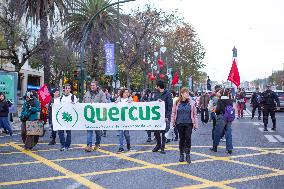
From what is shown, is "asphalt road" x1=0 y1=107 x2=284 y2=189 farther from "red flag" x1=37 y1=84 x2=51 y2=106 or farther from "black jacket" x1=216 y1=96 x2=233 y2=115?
"red flag" x1=37 y1=84 x2=51 y2=106

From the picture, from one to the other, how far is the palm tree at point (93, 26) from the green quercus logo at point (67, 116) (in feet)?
68.0

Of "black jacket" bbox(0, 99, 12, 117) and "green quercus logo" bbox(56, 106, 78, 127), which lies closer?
"green quercus logo" bbox(56, 106, 78, 127)

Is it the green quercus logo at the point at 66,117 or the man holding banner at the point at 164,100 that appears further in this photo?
the green quercus logo at the point at 66,117

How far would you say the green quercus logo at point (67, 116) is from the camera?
12.2 meters

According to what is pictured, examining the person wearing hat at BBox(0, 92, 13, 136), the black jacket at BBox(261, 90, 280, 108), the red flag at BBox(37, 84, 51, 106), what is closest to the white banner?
the red flag at BBox(37, 84, 51, 106)

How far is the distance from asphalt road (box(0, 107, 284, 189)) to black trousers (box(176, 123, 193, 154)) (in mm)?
346

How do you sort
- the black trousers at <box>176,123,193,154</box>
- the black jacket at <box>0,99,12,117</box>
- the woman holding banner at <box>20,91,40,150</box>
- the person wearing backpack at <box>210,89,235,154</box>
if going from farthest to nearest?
1. the black jacket at <box>0,99,12,117</box>
2. the woman holding banner at <box>20,91,40,150</box>
3. the person wearing backpack at <box>210,89,235,154</box>
4. the black trousers at <box>176,123,193,154</box>

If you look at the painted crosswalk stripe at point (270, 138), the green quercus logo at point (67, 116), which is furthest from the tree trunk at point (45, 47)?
the painted crosswalk stripe at point (270, 138)

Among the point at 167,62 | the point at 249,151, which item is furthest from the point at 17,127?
the point at 167,62

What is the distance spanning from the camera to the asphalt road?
284 inches

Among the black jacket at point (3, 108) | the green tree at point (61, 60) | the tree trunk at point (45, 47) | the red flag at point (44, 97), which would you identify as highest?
the green tree at point (61, 60)

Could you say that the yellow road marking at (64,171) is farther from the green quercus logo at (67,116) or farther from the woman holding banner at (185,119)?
the woman holding banner at (185,119)

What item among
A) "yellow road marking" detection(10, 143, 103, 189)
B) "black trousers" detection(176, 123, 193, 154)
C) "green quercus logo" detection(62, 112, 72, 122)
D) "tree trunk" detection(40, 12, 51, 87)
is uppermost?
"tree trunk" detection(40, 12, 51, 87)

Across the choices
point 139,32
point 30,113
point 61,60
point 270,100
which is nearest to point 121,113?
point 30,113
